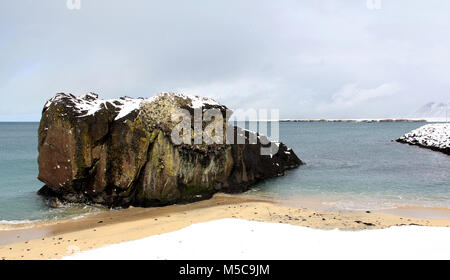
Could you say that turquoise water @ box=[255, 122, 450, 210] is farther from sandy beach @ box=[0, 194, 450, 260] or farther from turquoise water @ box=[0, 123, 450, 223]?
sandy beach @ box=[0, 194, 450, 260]

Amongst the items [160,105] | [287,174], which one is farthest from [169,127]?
[287,174]

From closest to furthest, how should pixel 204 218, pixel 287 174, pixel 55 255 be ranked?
pixel 55 255
pixel 204 218
pixel 287 174

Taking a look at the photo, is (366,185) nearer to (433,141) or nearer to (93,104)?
(93,104)

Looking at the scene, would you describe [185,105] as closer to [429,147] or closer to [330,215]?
[330,215]

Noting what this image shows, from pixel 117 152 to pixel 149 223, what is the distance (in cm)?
419

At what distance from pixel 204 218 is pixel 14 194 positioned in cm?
1295

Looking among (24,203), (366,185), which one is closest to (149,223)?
(24,203)

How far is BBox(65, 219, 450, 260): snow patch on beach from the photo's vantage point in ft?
24.4

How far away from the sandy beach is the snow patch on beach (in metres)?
0.67

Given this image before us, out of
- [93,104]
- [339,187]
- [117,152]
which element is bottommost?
[339,187]

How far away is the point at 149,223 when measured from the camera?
37.8 feet

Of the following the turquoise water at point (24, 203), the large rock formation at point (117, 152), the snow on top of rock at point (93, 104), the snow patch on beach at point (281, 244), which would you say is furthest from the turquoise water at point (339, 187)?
the snow patch on beach at point (281, 244)

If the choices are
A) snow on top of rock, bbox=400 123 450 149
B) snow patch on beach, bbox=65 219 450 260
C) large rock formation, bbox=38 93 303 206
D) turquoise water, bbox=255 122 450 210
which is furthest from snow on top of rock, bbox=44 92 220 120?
snow on top of rock, bbox=400 123 450 149
